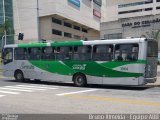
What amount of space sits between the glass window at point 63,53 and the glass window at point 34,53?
1.74 m

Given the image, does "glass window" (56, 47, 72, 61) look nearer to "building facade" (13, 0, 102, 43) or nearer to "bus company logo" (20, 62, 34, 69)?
"bus company logo" (20, 62, 34, 69)

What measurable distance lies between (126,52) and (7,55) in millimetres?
10618

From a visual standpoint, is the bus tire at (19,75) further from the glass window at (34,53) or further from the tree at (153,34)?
the tree at (153,34)

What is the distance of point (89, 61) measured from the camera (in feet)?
66.1

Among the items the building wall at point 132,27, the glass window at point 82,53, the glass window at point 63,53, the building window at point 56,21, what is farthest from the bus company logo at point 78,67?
the building window at point 56,21

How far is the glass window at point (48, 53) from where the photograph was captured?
22.1 m

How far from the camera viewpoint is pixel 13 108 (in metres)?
11.5

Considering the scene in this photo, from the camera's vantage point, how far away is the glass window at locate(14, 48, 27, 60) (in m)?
23.8

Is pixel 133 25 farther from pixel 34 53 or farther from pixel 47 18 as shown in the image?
pixel 34 53

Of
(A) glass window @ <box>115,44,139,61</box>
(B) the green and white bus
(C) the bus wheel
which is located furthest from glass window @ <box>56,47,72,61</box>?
(A) glass window @ <box>115,44,139,61</box>


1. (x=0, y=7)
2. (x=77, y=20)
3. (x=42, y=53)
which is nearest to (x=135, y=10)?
(x=77, y=20)

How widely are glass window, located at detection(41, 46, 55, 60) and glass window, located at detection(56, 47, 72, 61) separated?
1.42ft

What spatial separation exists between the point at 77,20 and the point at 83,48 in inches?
3155

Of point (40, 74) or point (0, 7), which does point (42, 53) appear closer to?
point (40, 74)
